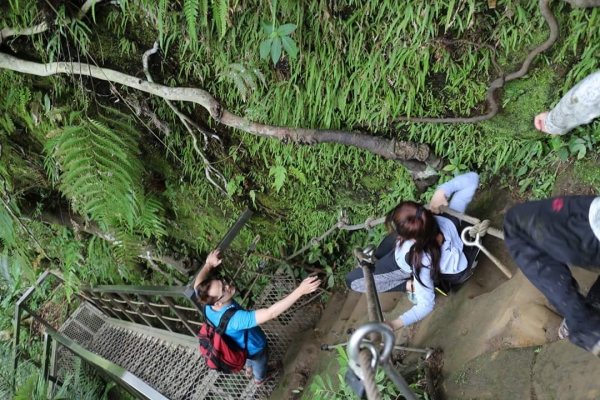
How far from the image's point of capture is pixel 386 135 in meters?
3.12

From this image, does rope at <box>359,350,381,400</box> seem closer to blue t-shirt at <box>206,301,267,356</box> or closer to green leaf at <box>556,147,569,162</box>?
blue t-shirt at <box>206,301,267,356</box>

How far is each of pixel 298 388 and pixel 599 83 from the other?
130 inches

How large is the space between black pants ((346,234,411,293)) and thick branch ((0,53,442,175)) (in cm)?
67

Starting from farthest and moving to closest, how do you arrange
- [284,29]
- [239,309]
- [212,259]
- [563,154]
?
1. [212,259]
2. [239,309]
3. [563,154]
4. [284,29]

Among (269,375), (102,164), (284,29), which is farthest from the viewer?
(269,375)

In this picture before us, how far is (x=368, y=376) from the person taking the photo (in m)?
1.15

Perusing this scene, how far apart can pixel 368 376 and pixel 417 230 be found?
4.91 ft

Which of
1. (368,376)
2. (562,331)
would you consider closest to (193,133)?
(368,376)

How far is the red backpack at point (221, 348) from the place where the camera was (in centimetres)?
320

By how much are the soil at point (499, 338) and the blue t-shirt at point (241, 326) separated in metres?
0.64

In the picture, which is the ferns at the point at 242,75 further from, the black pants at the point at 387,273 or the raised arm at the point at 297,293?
the black pants at the point at 387,273

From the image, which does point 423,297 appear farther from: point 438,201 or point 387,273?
point 438,201

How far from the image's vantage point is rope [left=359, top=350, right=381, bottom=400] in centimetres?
111

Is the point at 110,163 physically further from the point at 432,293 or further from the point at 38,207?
the point at 432,293
